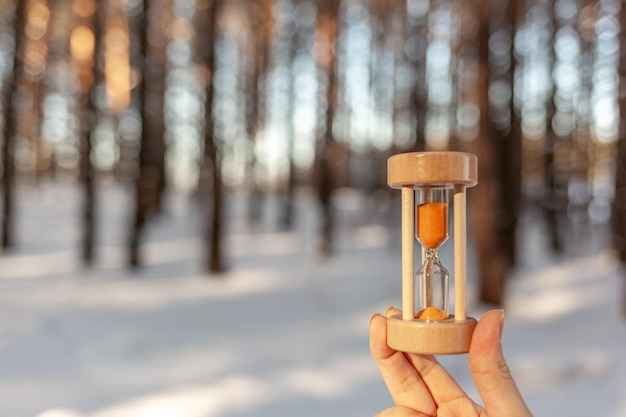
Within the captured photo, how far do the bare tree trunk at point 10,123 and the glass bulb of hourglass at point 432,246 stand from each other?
12198 mm

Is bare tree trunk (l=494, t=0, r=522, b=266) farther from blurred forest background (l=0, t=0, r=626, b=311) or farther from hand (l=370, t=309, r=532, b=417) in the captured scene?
hand (l=370, t=309, r=532, b=417)

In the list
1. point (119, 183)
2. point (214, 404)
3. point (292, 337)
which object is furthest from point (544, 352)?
point (119, 183)

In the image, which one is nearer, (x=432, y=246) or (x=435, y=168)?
(x=435, y=168)

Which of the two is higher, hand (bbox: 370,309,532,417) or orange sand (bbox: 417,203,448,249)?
orange sand (bbox: 417,203,448,249)

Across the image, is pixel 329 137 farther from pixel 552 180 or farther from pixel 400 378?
pixel 400 378

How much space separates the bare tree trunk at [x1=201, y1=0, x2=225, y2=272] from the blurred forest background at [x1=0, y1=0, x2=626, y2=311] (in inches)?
1.0

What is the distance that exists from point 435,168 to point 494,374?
0.70m

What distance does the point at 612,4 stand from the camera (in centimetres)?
1410

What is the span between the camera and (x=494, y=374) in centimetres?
192

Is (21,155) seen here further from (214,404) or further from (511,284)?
(214,404)

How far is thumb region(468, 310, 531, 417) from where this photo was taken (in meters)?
1.90

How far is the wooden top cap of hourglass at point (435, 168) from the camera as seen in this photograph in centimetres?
211

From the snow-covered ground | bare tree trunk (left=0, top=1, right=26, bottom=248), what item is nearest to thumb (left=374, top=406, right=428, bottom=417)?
the snow-covered ground

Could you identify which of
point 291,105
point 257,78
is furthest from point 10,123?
point 291,105
